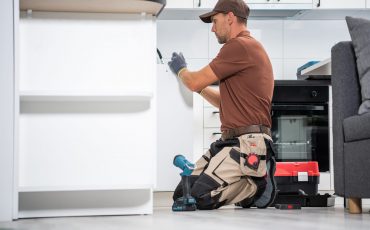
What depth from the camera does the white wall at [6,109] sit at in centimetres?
289

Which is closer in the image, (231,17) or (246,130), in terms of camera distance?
(246,130)

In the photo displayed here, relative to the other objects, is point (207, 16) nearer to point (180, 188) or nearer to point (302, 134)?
point (180, 188)

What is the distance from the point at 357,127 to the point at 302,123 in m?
2.00

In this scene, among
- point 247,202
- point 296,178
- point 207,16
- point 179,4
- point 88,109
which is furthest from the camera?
point 179,4


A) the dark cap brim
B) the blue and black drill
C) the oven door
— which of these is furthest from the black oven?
the blue and black drill

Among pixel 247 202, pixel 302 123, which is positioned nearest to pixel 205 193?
pixel 247 202

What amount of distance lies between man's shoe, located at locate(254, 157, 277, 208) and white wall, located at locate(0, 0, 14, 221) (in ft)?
4.66

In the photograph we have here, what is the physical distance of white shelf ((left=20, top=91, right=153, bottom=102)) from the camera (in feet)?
9.84

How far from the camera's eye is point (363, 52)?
348 cm

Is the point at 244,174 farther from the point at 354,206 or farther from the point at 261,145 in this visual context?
the point at 354,206

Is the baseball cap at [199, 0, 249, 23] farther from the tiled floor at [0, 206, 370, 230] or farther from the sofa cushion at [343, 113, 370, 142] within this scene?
the tiled floor at [0, 206, 370, 230]

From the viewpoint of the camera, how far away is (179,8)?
5496 mm

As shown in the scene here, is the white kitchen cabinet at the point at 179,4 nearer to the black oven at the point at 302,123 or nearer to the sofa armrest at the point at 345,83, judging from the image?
the black oven at the point at 302,123

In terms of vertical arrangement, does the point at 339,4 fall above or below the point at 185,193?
above
